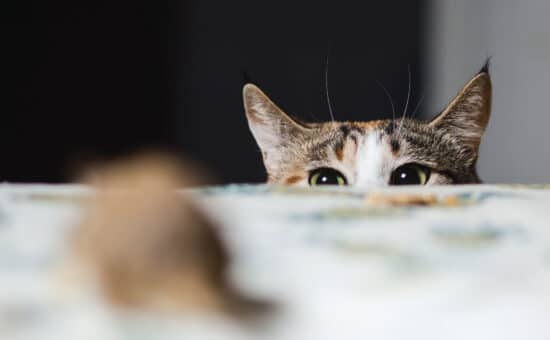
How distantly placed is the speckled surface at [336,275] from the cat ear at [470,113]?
0.59 meters

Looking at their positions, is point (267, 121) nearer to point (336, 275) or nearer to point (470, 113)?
point (470, 113)

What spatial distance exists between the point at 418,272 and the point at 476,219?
10 cm

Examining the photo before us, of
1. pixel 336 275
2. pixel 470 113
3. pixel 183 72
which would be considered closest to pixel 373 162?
pixel 470 113

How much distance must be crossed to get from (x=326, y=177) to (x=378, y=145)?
0.11 meters

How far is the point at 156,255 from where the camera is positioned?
1.24 feet

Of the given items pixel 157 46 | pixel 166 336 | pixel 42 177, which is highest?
pixel 157 46

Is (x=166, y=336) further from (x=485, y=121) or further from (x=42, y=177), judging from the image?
(x=42, y=177)

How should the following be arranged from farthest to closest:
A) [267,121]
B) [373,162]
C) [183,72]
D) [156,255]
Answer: [183,72] < [267,121] < [373,162] < [156,255]

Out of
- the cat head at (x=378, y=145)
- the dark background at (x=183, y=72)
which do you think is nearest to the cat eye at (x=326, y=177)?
the cat head at (x=378, y=145)

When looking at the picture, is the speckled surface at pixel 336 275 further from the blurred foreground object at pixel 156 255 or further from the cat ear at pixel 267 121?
the cat ear at pixel 267 121

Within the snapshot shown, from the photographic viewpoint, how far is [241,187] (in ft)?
1.84

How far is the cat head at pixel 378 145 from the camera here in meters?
0.99

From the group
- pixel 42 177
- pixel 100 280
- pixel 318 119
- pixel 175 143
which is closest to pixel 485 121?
pixel 318 119

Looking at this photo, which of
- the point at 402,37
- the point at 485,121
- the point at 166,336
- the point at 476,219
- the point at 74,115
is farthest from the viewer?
the point at 402,37
